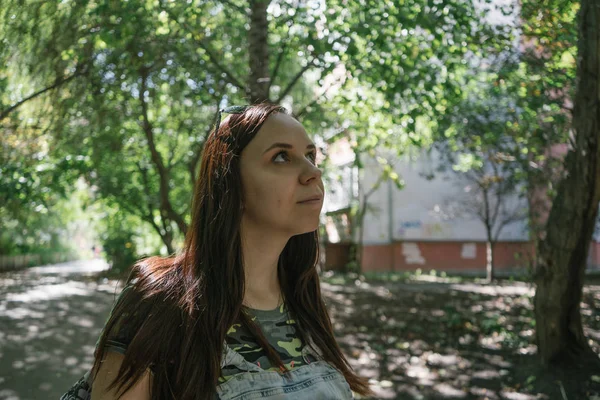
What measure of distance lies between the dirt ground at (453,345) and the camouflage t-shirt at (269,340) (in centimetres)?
506

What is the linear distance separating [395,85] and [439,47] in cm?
73

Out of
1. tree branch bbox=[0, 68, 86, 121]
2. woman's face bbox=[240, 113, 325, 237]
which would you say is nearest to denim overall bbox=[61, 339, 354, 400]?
woman's face bbox=[240, 113, 325, 237]

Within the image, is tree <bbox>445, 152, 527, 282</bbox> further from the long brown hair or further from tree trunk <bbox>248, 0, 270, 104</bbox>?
the long brown hair

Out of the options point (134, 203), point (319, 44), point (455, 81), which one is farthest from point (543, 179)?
point (134, 203)

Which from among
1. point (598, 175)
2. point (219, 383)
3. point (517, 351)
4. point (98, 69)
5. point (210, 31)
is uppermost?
point (210, 31)

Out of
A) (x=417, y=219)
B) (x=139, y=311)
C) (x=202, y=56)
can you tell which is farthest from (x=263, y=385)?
(x=417, y=219)

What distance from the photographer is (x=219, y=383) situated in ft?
4.51

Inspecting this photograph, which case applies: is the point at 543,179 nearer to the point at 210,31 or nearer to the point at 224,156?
the point at 210,31

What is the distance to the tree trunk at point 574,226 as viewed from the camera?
540 cm

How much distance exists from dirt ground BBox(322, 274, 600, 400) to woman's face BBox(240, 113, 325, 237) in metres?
5.22

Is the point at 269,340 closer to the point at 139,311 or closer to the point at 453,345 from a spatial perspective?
the point at 139,311

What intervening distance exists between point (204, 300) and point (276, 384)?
281mm

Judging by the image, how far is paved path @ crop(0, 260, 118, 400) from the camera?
20.7 ft

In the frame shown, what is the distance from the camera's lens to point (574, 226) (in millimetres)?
5859
